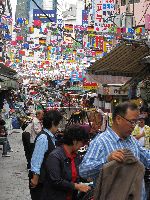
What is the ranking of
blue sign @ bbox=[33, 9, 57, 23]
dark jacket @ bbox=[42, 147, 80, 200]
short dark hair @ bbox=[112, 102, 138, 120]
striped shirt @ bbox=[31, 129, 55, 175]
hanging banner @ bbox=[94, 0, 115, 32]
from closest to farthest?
short dark hair @ bbox=[112, 102, 138, 120], dark jacket @ bbox=[42, 147, 80, 200], striped shirt @ bbox=[31, 129, 55, 175], hanging banner @ bbox=[94, 0, 115, 32], blue sign @ bbox=[33, 9, 57, 23]

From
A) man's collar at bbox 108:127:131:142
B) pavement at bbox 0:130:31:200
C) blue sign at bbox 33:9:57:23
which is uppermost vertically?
blue sign at bbox 33:9:57:23

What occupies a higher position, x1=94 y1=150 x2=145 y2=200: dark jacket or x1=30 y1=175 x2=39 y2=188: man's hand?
x1=94 y1=150 x2=145 y2=200: dark jacket

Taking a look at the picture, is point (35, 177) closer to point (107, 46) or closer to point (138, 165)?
point (138, 165)

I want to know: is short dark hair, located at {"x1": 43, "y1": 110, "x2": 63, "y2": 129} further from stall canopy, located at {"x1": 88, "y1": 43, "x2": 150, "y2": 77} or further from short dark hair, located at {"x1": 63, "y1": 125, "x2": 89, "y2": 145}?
stall canopy, located at {"x1": 88, "y1": 43, "x2": 150, "y2": 77}

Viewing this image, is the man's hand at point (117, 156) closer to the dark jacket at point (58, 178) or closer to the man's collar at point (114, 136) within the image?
the man's collar at point (114, 136)

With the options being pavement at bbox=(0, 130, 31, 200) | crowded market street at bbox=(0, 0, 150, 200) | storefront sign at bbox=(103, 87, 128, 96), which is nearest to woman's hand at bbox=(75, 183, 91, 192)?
crowded market street at bbox=(0, 0, 150, 200)

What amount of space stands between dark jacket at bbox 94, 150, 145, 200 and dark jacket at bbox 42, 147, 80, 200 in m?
1.41

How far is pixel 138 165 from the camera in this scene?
150 inches

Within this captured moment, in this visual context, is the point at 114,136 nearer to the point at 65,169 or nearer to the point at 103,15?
the point at 65,169

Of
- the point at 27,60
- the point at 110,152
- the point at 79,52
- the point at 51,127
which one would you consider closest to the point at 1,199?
the point at 51,127

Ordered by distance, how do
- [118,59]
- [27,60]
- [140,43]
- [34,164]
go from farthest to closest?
[27,60], [118,59], [140,43], [34,164]

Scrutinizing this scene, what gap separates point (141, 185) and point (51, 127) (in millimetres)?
2559

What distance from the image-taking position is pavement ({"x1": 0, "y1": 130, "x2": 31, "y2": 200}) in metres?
10.4

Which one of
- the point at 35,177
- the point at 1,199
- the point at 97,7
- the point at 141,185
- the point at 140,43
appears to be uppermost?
the point at 97,7
